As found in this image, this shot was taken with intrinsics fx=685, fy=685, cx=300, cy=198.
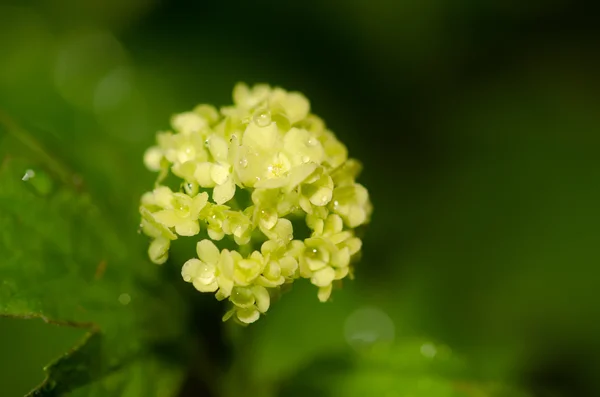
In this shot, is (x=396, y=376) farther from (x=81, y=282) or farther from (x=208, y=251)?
(x=81, y=282)

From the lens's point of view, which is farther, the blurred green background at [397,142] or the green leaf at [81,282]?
the blurred green background at [397,142]

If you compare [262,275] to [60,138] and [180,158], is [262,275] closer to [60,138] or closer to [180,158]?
[180,158]

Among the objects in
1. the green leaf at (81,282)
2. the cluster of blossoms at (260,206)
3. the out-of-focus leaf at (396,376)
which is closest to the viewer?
the cluster of blossoms at (260,206)

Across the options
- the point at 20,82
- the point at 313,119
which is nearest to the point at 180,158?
the point at 313,119

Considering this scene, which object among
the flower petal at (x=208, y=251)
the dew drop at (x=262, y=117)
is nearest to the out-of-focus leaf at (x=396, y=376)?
the flower petal at (x=208, y=251)

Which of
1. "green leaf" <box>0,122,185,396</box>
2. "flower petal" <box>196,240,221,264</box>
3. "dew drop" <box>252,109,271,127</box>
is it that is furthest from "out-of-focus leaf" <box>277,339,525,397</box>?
"dew drop" <box>252,109,271,127</box>

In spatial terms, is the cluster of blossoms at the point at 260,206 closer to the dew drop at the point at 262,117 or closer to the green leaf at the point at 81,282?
the dew drop at the point at 262,117
